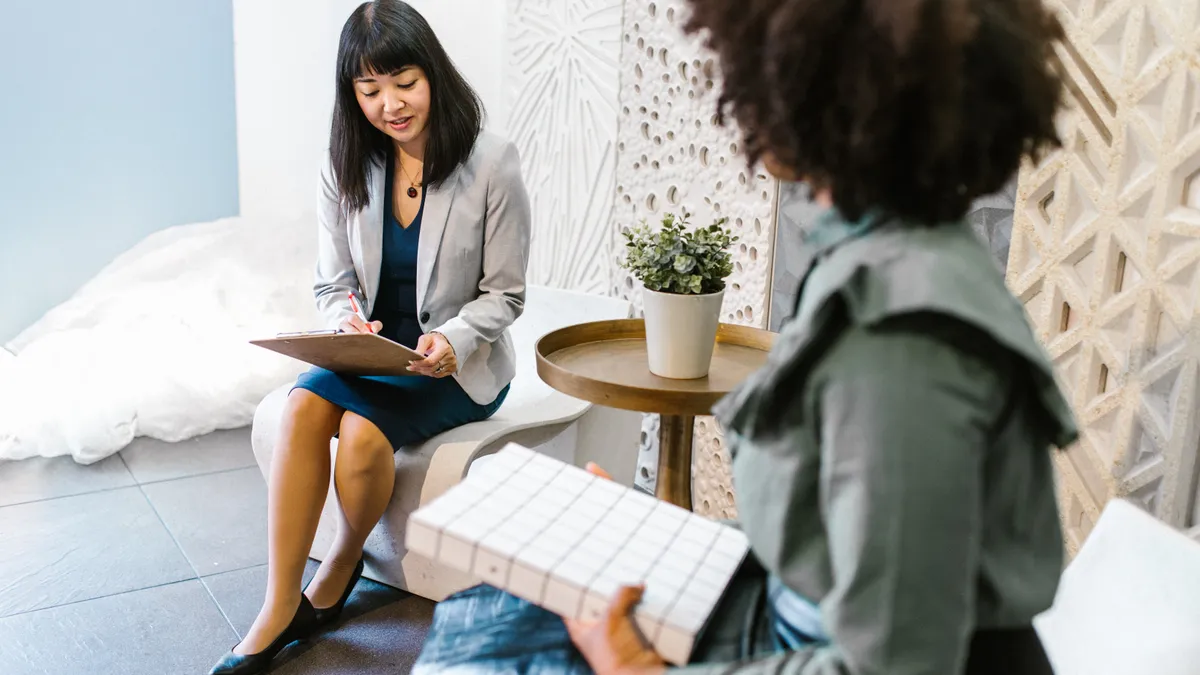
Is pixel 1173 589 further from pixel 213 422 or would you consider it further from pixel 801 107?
Answer: pixel 213 422

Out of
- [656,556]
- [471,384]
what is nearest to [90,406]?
[471,384]

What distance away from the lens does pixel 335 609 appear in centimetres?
230

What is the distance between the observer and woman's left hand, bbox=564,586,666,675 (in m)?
0.93

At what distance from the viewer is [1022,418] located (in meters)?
0.84

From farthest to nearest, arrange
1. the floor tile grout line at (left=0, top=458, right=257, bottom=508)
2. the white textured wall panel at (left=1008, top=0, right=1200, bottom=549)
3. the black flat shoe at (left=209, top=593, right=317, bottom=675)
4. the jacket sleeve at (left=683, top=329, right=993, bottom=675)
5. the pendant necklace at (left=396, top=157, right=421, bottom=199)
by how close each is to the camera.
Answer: the floor tile grout line at (left=0, top=458, right=257, bottom=508)
the pendant necklace at (left=396, top=157, right=421, bottom=199)
the black flat shoe at (left=209, top=593, right=317, bottom=675)
the white textured wall panel at (left=1008, top=0, right=1200, bottom=549)
the jacket sleeve at (left=683, top=329, right=993, bottom=675)

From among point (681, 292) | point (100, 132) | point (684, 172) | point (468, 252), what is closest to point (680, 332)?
point (681, 292)

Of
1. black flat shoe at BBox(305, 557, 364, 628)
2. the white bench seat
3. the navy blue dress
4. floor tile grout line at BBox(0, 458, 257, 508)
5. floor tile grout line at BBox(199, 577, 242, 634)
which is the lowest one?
floor tile grout line at BBox(0, 458, 257, 508)

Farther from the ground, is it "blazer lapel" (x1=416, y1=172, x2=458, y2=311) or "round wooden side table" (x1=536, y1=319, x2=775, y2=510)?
"blazer lapel" (x1=416, y1=172, x2=458, y2=311)

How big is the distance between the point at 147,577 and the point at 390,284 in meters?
0.96

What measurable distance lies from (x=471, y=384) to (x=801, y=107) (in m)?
1.58

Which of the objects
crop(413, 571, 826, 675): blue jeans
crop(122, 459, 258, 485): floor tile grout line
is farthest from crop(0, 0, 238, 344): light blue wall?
crop(413, 571, 826, 675): blue jeans

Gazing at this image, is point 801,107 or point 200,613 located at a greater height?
point 801,107

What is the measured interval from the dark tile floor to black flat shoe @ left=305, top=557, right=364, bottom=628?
35 mm

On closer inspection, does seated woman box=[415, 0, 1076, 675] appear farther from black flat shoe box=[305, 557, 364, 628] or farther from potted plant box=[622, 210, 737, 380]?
black flat shoe box=[305, 557, 364, 628]
